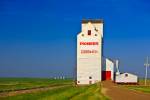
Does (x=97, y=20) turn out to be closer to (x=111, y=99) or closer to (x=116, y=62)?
(x=116, y=62)

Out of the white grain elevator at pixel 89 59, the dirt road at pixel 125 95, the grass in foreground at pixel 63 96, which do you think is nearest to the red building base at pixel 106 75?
the white grain elevator at pixel 89 59

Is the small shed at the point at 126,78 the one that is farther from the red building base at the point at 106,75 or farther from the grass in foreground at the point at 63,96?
the grass in foreground at the point at 63,96

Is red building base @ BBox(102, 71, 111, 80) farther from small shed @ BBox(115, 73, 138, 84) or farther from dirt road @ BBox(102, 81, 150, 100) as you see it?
dirt road @ BBox(102, 81, 150, 100)

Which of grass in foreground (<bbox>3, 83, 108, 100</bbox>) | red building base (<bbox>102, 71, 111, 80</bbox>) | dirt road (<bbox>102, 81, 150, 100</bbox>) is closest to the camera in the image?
grass in foreground (<bbox>3, 83, 108, 100</bbox>)

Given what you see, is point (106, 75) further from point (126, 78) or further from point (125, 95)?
point (125, 95)

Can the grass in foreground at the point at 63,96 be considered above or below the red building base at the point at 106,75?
below

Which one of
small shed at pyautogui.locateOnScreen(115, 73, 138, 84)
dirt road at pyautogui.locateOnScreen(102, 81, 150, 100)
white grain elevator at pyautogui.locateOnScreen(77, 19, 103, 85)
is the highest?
white grain elevator at pyautogui.locateOnScreen(77, 19, 103, 85)

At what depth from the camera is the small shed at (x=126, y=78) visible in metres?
107

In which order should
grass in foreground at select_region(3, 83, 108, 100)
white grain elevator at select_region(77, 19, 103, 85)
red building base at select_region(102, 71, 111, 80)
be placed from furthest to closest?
red building base at select_region(102, 71, 111, 80) < white grain elevator at select_region(77, 19, 103, 85) < grass in foreground at select_region(3, 83, 108, 100)

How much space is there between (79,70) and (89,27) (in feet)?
35.3

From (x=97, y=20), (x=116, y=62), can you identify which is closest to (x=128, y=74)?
(x=116, y=62)

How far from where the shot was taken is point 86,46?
94.6m

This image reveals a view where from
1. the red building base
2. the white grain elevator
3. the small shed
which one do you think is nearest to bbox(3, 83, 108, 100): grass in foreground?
the white grain elevator

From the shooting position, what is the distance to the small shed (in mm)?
→ 107188
